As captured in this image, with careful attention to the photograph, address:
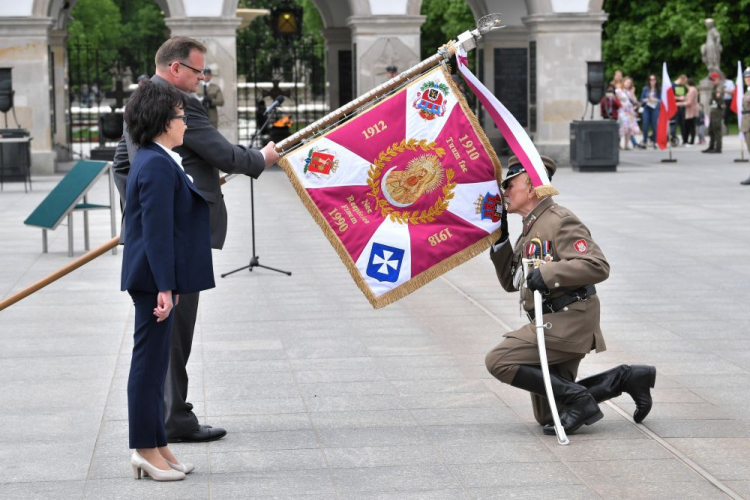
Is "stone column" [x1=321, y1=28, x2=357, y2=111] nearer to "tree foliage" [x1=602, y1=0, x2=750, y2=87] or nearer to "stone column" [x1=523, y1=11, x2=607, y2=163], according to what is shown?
"stone column" [x1=523, y1=11, x2=607, y2=163]

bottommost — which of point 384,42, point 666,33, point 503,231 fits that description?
point 503,231

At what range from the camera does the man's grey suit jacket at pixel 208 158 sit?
20.1ft

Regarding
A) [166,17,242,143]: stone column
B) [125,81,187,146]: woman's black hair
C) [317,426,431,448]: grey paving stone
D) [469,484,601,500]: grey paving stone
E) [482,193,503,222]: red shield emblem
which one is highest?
[166,17,242,143]: stone column

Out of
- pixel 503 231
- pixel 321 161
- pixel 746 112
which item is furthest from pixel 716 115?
pixel 321 161

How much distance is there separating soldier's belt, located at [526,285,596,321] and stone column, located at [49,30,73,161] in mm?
22688

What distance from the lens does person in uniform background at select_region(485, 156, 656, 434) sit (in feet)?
20.1

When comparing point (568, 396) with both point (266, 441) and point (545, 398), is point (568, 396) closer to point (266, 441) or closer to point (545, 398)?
point (545, 398)

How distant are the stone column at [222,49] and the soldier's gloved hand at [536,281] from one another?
19.5 metres

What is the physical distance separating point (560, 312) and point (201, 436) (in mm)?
1798

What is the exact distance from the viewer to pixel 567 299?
6281mm

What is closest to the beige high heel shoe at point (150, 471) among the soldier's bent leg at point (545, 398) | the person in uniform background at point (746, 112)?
the soldier's bent leg at point (545, 398)

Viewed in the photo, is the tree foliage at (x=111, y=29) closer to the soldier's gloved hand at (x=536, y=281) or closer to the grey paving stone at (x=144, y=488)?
the soldier's gloved hand at (x=536, y=281)

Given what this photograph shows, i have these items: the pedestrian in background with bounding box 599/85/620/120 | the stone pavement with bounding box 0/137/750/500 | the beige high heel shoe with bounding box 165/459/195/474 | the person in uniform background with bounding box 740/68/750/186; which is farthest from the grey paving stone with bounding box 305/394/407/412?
the pedestrian in background with bounding box 599/85/620/120

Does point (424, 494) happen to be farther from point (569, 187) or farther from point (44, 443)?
point (569, 187)
